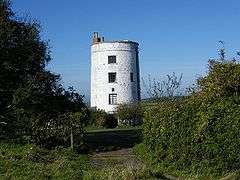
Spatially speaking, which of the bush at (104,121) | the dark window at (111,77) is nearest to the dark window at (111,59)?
the dark window at (111,77)

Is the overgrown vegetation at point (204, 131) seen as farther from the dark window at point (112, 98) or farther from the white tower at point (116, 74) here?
the dark window at point (112, 98)

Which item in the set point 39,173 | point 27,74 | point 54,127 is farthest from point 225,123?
point 27,74

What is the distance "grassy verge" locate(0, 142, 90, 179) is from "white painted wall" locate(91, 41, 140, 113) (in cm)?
3683

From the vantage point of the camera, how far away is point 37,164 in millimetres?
17344

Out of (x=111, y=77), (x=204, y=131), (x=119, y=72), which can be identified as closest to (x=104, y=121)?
(x=119, y=72)

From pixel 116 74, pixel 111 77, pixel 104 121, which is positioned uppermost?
pixel 116 74

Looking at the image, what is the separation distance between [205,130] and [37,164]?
211 inches

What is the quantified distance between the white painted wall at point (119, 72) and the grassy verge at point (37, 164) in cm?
3683

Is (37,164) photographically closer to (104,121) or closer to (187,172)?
(187,172)

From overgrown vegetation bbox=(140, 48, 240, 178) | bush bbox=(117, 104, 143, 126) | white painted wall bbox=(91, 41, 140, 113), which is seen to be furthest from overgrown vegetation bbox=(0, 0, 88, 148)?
white painted wall bbox=(91, 41, 140, 113)

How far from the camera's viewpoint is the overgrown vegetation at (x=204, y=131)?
15.6 m

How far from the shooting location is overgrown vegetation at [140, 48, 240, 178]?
15.6 m

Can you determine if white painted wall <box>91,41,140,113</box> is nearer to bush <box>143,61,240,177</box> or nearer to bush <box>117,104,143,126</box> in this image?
bush <box>117,104,143,126</box>

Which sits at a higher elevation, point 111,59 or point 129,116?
point 111,59
